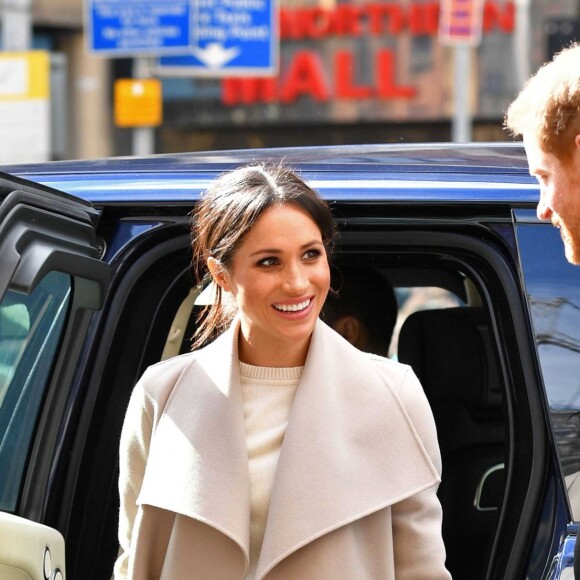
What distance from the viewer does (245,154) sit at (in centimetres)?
278

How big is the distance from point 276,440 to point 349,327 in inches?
50.7

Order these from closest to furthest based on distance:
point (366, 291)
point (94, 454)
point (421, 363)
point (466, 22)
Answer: point (94, 454) → point (421, 363) → point (366, 291) → point (466, 22)

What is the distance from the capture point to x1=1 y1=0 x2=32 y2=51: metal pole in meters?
11.6

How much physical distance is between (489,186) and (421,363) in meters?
0.91

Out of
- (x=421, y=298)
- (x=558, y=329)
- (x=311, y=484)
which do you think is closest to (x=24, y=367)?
(x=311, y=484)

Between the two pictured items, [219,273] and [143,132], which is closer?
[219,273]

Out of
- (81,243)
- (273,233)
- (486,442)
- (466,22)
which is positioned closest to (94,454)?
(81,243)

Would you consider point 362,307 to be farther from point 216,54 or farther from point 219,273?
point 216,54

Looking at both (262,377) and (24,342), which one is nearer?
(262,377)

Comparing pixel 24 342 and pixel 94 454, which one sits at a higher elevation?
pixel 24 342

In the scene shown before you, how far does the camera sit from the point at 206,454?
6.81 ft

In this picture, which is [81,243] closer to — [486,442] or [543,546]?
[543,546]

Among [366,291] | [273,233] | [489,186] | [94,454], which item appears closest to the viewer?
[273,233]

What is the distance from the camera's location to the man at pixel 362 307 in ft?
11.1
